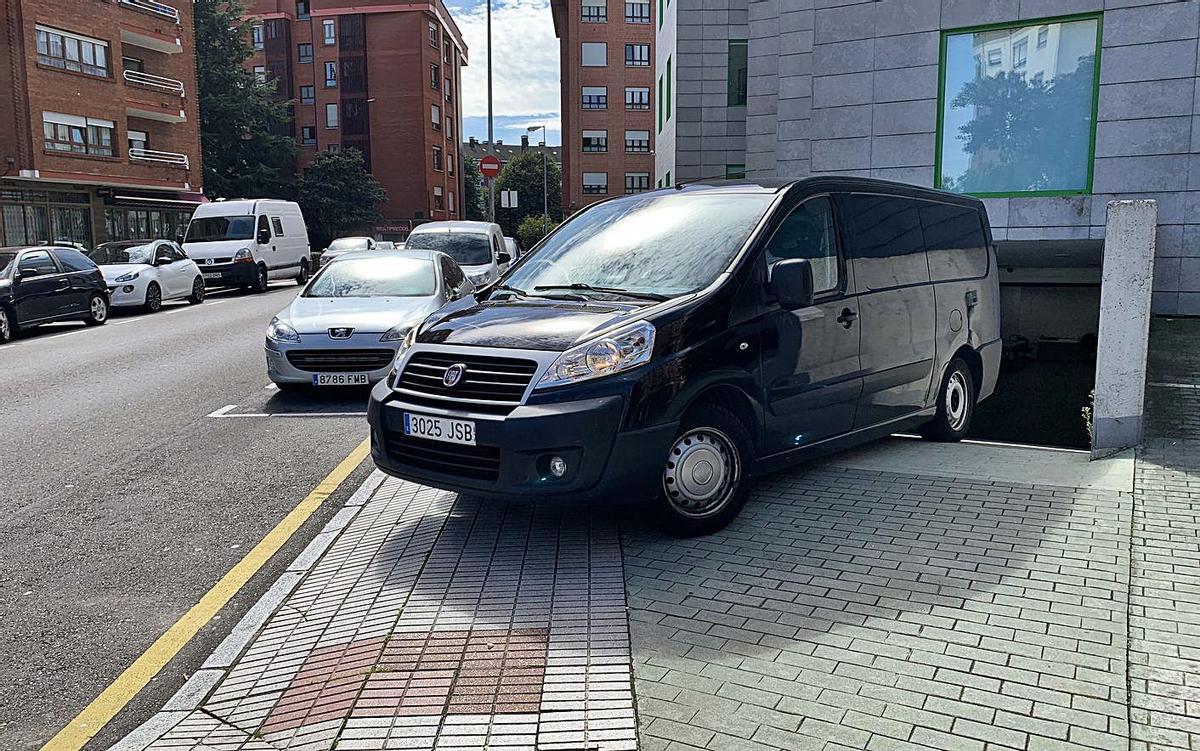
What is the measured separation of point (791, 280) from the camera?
5.43m

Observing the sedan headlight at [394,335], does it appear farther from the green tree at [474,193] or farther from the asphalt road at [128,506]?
the green tree at [474,193]

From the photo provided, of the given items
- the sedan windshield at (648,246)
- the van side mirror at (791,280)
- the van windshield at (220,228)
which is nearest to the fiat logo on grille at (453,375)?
the sedan windshield at (648,246)

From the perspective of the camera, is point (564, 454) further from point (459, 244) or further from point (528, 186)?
point (528, 186)

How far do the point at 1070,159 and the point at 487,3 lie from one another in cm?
3276

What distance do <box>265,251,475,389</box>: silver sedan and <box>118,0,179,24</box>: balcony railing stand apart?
124 ft

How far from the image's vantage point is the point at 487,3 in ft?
137

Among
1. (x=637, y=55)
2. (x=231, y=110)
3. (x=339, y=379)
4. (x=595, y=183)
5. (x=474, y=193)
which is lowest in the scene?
(x=339, y=379)

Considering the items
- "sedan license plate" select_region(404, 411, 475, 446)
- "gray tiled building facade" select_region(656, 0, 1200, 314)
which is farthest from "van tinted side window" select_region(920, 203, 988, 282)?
"gray tiled building facade" select_region(656, 0, 1200, 314)

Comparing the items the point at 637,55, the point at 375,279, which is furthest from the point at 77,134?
the point at 637,55

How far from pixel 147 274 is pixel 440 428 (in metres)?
20.1

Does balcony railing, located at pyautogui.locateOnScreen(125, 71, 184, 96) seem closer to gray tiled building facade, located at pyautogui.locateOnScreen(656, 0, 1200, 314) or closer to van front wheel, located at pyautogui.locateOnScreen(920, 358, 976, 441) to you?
gray tiled building facade, located at pyautogui.locateOnScreen(656, 0, 1200, 314)

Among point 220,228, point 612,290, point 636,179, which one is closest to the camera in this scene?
point 612,290

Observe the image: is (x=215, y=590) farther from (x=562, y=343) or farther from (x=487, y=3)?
(x=487, y=3)

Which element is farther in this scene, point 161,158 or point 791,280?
point 161,158
